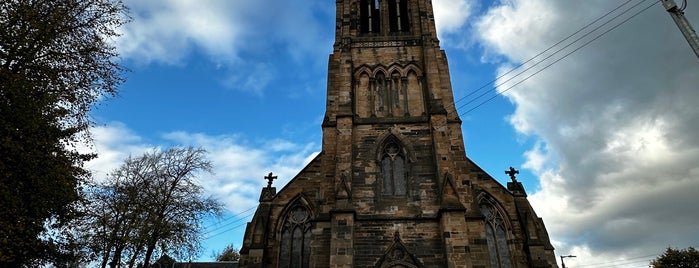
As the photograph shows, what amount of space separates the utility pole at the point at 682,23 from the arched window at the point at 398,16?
1347 centimetres

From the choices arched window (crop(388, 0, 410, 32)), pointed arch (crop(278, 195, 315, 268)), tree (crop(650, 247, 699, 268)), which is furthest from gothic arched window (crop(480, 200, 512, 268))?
tree (crop(650, 247, 699, 268))

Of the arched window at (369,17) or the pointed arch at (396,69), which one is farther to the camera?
the arched window at (369,17)

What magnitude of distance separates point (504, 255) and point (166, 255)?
15195 millimetres

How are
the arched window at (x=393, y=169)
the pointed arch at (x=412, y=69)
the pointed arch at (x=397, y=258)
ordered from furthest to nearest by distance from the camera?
1. the pointed arch at (x=412, y=69)
2. the arched window at (x=393, y=169)
3. the pointed arch at (x=397, y=258)

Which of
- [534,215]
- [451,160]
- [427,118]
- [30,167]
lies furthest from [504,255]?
[30,167]

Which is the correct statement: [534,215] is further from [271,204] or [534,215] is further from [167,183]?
[167,183]

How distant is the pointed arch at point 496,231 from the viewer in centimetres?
1677

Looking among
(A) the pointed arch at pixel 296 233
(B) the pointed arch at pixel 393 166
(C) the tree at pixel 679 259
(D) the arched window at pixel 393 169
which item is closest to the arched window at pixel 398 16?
(B) the pointed arch at pixel 393 166

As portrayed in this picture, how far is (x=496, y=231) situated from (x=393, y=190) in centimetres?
506

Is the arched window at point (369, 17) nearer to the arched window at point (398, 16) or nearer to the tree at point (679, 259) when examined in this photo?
the arched window at point (398, 16)

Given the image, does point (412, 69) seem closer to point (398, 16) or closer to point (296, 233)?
point (398, 16)

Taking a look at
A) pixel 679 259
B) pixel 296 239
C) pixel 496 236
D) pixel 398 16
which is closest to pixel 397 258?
pixel 296 239

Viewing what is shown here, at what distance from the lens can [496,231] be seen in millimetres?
17500

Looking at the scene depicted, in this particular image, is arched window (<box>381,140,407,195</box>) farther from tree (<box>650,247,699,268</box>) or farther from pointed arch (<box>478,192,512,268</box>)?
tree (<box>650,247,699,268</box>)
